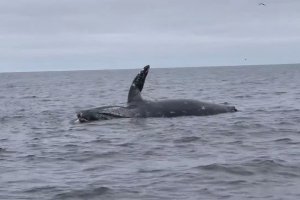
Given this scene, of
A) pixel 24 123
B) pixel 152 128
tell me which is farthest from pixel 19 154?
pixel 24 123

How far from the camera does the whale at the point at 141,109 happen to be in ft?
76.8

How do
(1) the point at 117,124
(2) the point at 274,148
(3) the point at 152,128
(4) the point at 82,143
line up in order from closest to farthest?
(2) the point at 274,148
(4) the point at 82,143
(3) the point at 152,128
(1) the point at 117,124

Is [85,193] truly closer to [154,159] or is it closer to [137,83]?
[154,159]

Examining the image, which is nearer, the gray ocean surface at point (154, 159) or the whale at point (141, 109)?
the gray ocean surface at point (154, 159)

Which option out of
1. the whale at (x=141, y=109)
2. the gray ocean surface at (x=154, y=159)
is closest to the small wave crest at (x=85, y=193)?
the gray ocean surface at (x=154, y=159)

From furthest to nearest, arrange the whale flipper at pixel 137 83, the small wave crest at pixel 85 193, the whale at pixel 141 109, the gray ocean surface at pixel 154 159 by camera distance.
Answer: the whale at pixel 141 109
the whale flipper at pixel 137 83
the gray ocean surface at pixel 154 159
the small wave crest at pixel 85 193

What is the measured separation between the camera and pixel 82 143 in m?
18.1

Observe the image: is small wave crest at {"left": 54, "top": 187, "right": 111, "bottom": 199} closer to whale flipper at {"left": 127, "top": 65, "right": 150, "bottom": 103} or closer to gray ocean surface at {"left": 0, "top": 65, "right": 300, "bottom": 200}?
gray ocean surface at {"left": 0, "top": 65, "right": 300, "bottom": 200}

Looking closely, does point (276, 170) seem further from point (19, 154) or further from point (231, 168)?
point (19, 154)

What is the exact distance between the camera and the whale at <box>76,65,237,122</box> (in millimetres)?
23406

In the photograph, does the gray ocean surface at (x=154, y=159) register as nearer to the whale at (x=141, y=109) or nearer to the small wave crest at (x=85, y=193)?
the small wave crest at (x=85, y=193)

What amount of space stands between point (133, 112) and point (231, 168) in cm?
1039

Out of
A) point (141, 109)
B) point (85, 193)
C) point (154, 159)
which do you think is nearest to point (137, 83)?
point (141, 109)

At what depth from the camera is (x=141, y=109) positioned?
23.8 metres
